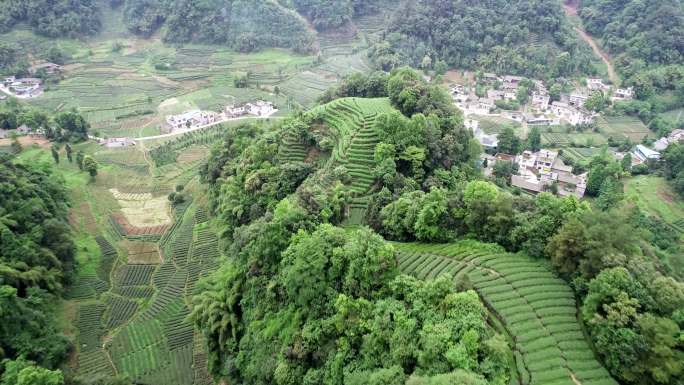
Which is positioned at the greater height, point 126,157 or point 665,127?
point 665,127

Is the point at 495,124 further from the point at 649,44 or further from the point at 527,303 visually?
the point at 527,303

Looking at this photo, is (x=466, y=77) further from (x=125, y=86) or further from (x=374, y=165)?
(x=125, y=86)

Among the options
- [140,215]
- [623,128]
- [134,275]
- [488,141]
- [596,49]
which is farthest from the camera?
[596,49]

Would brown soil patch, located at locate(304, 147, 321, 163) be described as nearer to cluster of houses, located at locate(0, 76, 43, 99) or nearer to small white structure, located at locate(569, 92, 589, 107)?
small white structure, located at locate(569, 92, 589, 107)

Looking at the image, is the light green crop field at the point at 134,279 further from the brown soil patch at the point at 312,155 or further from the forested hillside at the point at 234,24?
the forested hillside at the point at 234,24

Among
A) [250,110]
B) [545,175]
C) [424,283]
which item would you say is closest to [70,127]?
[250,110]

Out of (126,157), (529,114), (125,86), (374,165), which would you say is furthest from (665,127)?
(125,86)

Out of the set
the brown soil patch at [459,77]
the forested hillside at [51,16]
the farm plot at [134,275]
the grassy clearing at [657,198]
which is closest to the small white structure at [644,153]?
the grassy clearing at [657,198]
